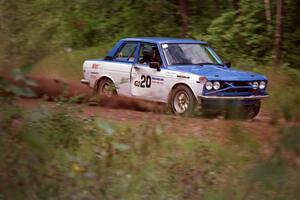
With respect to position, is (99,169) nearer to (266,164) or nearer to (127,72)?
(266,164)

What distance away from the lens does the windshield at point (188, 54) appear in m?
11.4

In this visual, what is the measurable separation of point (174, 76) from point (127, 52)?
1747mm

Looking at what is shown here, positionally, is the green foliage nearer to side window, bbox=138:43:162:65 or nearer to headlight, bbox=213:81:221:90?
side window, bbox=138:43:162:65

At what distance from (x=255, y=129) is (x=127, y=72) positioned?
7114mm

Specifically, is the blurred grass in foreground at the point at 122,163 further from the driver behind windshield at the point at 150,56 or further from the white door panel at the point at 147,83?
the driver behind windshield at the point at 150,56

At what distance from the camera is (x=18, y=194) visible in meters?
3.81

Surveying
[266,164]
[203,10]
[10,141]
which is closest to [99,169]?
[10,141]

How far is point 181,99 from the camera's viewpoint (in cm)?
1078

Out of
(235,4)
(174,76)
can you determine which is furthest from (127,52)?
(235,4)

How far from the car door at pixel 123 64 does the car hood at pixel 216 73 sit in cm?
107

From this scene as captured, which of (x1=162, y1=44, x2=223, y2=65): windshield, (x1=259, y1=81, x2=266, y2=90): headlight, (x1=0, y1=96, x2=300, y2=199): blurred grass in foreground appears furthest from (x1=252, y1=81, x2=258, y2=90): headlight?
(x1=0, y1=96, x2=300, y2=199): blurred grass in foreground

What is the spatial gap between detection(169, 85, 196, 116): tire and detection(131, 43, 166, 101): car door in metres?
0.29

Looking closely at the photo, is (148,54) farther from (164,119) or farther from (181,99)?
(164,119)

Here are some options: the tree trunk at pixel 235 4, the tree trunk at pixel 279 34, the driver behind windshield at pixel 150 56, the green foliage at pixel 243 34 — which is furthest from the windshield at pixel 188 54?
the tree trunk at pixel 235 4
